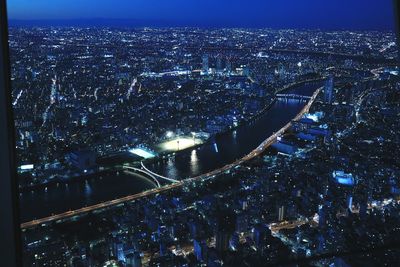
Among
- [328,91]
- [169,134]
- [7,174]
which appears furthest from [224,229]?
[328,91]

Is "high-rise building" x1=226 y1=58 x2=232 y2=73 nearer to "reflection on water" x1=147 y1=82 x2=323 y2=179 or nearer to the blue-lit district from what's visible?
the blue-lit district

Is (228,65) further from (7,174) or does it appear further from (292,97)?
(7,174)

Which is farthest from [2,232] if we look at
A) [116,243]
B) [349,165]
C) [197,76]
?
[197,76]

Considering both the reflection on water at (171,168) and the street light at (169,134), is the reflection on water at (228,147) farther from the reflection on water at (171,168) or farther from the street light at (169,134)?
the street light at (169,134)

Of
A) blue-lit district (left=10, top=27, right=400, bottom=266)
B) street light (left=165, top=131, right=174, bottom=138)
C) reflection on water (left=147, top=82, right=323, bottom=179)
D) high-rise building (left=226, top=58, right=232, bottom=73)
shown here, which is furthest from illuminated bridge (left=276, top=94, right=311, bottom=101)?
street light (left=165, top=131, right=174, bottom=138)

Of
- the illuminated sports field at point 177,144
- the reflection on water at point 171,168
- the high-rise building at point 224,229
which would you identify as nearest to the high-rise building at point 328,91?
the illuminated sports field at point 177,144

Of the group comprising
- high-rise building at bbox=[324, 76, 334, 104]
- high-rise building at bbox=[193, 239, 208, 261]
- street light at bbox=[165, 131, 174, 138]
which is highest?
high-rise building at bbox=[324, 76, 334, 104]
